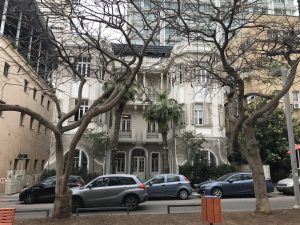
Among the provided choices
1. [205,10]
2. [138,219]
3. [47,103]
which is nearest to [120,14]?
[205,10]

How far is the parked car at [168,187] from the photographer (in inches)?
795

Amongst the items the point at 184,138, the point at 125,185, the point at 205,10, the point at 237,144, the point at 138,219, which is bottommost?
the point at 138,219

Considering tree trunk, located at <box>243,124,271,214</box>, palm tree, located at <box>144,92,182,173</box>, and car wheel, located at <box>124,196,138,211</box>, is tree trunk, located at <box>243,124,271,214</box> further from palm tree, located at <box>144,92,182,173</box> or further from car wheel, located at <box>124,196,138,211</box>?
palm tree, located at <box>144,92,182,173</box>

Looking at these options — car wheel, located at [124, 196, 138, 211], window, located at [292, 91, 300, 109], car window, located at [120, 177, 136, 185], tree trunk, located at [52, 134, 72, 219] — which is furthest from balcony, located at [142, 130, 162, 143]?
tree trunk, located at [52, 134, 72, 219]

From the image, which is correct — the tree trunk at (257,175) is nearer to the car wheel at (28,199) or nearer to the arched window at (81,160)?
the car wheel at (28,199)

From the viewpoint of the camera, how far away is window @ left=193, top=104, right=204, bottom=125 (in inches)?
1272

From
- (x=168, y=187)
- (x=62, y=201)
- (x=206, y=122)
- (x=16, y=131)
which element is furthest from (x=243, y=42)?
(x=16, y=131)

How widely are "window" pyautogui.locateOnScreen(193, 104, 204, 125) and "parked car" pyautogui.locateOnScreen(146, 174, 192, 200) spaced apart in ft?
40.1

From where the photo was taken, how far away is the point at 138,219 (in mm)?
10672

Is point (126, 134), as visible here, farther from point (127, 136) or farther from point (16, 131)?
point (16, 131)

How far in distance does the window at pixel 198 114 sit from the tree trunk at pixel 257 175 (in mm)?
20781

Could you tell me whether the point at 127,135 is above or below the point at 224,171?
above

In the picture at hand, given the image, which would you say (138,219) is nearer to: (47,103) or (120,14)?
(120,14)

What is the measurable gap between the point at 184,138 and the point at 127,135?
25.5 feet
